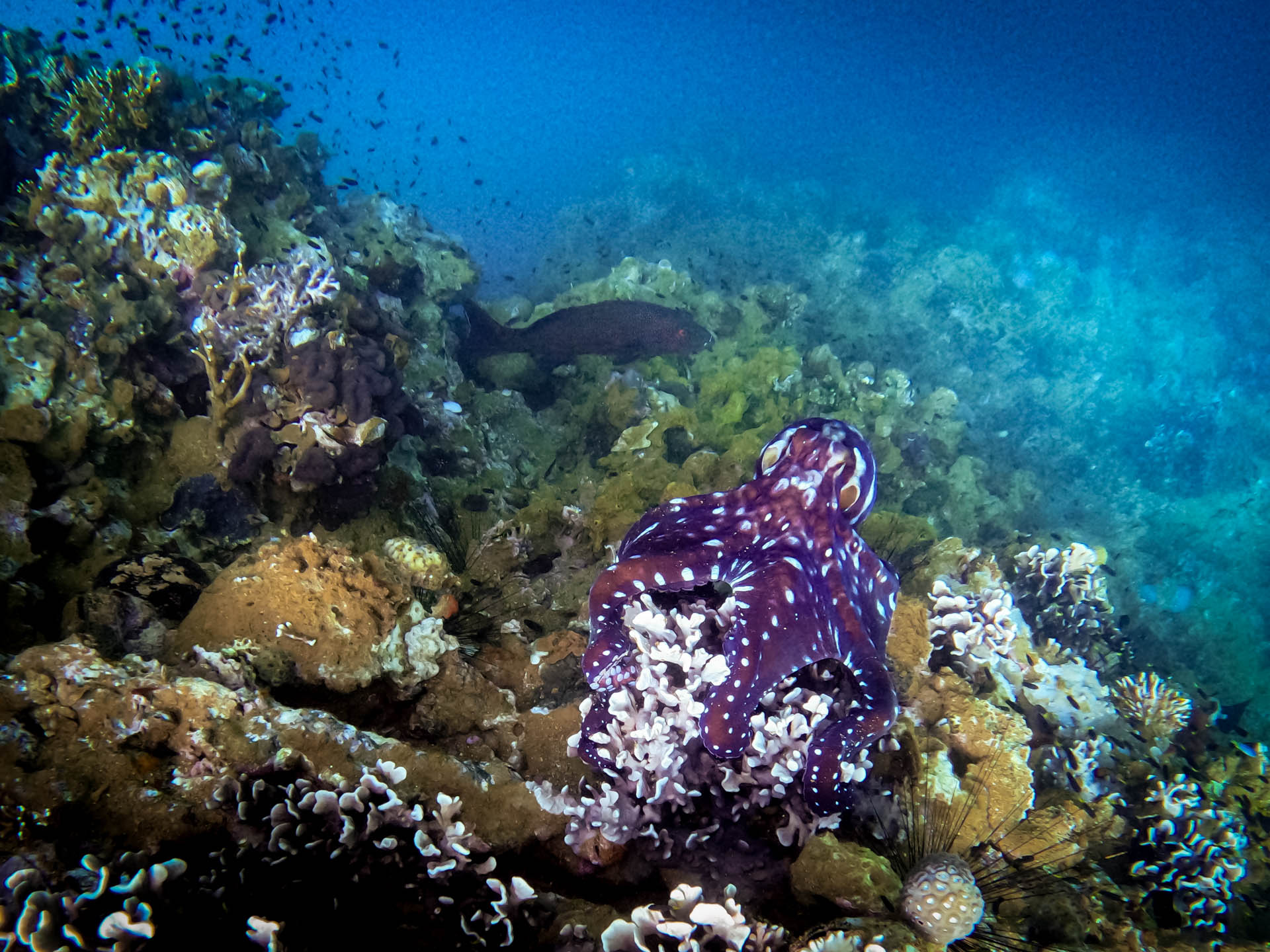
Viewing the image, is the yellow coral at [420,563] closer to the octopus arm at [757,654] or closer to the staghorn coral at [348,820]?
the staghorn coral at [348,820]

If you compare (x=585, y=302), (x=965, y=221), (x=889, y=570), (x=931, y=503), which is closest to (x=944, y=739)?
(x=889, y=570)

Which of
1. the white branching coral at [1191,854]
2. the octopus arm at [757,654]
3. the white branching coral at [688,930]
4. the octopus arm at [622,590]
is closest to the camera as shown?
the white branching coral at [688,930]

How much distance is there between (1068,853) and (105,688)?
208 inches

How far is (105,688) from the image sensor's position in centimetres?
245

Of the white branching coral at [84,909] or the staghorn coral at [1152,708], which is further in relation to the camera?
the staghorn coral at [1152,708]

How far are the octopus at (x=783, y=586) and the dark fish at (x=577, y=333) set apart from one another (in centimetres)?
538

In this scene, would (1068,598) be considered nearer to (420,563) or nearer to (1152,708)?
(1152,708)

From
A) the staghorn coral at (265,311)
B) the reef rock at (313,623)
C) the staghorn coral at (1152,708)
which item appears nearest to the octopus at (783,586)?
the reef rock at (313,623)

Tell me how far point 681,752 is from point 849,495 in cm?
174

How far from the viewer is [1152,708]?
18.6ft

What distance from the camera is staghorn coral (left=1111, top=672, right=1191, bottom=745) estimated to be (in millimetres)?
5582

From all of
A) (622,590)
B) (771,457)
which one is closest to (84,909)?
(622,590)

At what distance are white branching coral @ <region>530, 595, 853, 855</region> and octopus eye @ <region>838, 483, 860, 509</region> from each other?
0.97 m

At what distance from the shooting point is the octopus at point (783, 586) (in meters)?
2.71
